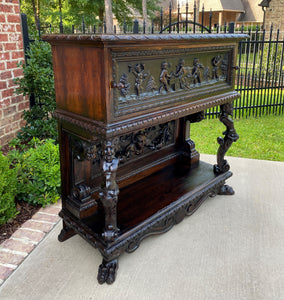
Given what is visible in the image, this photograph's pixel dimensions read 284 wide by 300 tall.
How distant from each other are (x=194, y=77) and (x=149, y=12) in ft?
54.7

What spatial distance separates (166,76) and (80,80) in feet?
2.00

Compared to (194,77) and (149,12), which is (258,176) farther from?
(149,12)

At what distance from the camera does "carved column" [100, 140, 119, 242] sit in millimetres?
1981

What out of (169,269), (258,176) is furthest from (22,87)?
(258,176)

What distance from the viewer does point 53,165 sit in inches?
123

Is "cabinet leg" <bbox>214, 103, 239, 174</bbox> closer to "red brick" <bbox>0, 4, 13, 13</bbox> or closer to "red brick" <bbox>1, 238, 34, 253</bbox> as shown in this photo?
"red brick" <bbox>1, 238, 34, 253</bbox>

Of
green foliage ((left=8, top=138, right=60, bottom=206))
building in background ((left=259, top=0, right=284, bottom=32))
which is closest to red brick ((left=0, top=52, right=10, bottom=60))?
green foliage ((left=8, top=138, right=60, bottom=206))

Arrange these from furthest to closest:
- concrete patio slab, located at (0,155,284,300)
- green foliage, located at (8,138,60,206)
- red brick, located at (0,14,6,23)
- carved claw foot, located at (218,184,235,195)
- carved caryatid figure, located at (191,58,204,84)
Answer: red brick, located at (0,14,6,23)
carved claw foot, located at (218,184,235,195)
green foliage, located at (8,138,60,206)
carved caryatid figure, located at (191,58,204,84)
concrete patio slab, located at (0,155,284,300)

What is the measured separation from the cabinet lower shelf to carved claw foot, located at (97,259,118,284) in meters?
0.06

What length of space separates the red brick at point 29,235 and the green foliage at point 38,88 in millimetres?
1505

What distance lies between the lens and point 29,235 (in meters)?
2.66

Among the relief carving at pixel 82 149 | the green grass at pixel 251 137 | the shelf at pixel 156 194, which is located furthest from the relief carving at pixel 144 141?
the green grass at pixel 251 137

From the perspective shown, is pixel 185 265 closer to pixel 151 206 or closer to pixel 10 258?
pixel 151 206

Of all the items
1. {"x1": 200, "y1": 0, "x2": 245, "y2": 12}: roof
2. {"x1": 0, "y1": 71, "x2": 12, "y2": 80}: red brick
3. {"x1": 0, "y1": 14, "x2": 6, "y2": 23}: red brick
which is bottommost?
{"x1": 0, "y1": 71, "x2": 12, "y2": 80}: red brick
